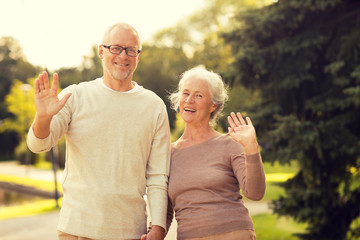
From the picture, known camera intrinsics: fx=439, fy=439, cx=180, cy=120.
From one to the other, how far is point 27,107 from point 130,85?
79.0 feet

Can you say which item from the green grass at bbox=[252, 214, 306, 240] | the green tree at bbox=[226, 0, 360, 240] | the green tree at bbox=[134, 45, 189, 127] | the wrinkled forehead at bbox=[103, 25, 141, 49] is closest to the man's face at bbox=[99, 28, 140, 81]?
the wrinkled forehead at bbox=[103, 25, 141, 49]

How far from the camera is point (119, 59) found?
2621 mm

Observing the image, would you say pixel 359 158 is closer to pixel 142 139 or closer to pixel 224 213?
pixel 224 213

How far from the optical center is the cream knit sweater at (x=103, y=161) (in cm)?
249

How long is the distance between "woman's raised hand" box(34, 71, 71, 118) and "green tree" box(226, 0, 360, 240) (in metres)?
3.82

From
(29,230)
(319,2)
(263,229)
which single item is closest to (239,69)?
(319,2)

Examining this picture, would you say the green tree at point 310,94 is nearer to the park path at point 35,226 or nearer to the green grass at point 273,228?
the green grass at point 273,228

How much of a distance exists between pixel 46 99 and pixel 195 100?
1.01m

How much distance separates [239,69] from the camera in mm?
6309

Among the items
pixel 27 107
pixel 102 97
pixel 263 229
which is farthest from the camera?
pixel 27 107

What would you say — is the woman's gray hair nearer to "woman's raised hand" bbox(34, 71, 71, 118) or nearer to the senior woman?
the senior woman

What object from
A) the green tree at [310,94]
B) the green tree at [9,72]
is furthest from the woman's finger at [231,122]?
the green tree at [9,72]

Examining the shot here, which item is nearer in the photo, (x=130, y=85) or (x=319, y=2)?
(x=130, y=85)

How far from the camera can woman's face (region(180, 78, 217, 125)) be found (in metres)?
2.93
